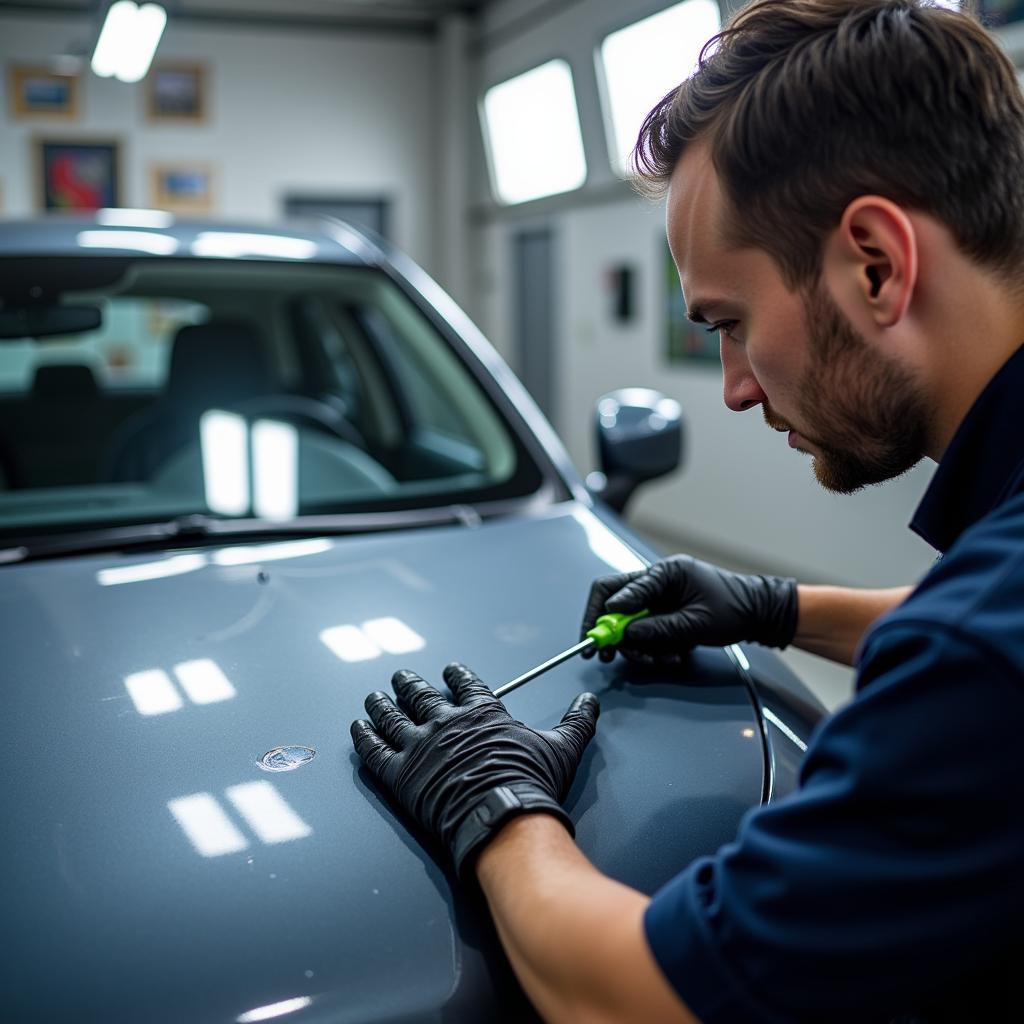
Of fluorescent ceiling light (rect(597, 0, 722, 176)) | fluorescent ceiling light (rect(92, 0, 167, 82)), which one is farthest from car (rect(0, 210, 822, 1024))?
fluorescent ceiling light (rect(597, 0, 722, 176))

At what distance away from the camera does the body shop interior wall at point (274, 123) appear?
27.3 feet

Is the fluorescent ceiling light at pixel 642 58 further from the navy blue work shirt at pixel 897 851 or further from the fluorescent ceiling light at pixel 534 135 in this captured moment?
the navy blue work shirt at pixel 897 851

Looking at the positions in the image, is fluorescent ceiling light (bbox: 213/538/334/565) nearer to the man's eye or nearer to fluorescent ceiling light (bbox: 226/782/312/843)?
fluorescent ceiling light (bbox: 226/782/312/843)

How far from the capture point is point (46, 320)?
1.86 metres

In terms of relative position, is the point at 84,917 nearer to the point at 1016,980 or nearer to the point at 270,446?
the point at 1016,980

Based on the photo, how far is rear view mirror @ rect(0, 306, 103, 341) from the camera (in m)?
1.82

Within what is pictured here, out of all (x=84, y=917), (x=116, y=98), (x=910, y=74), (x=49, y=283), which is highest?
(x=116, y=98)

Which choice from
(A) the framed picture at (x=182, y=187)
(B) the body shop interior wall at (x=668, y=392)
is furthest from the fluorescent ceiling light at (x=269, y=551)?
(A) the framed picture at (x=182, y=187)

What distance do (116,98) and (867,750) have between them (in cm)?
908

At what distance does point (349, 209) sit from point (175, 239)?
7806mm

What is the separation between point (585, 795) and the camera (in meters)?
1.05

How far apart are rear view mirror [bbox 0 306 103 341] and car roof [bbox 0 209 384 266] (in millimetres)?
103

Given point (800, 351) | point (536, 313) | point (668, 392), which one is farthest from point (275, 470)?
point (536, 313)

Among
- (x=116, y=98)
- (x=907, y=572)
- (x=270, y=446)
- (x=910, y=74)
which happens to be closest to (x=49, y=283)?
(x=270, y=446)
